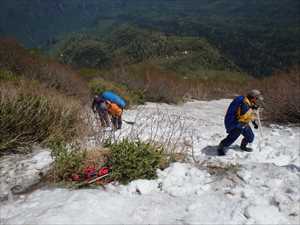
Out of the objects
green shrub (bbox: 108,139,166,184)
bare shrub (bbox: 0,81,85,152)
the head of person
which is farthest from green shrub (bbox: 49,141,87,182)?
the head of person

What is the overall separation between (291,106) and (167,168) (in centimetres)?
592

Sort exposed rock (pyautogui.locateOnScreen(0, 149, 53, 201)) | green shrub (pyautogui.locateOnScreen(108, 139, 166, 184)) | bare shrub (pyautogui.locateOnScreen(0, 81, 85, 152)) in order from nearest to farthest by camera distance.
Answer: exposed rock (pyautogui.locateOnScreen(0, 149, 53, 201)) → green shrub (pyautogui.locateOnScreen(108, 139, 166, 184)) → bare shrub (pyautogui.locateOnScreen(0, 81, 85, 152))

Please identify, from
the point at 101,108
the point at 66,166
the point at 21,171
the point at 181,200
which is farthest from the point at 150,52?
the point at 181,200

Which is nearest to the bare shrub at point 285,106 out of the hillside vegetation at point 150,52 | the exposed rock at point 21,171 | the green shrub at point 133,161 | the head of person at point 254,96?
the head of person at point 254,96

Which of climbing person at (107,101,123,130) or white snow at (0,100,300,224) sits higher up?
climbing person at (107,101,123,130)

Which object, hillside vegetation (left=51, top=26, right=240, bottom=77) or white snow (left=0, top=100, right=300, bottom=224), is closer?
white snow (left=0, top=100, right=300, bottom=224)

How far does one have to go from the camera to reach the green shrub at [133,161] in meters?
3.50

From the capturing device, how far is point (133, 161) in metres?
3.58

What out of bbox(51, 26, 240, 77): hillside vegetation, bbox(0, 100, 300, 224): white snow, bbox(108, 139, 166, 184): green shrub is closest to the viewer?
bbox(0, 100, 300, 224): white snow

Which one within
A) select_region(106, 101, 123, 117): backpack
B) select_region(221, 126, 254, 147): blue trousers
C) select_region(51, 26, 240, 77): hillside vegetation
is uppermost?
select_region(51, 26, 240, 77): hillside vegetation

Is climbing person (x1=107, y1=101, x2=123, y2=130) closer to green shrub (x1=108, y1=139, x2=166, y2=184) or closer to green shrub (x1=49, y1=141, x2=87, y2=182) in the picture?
green shrub (x1=108, y1=139, x2=166, y2=184)

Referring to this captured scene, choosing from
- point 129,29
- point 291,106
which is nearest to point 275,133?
point 291,106

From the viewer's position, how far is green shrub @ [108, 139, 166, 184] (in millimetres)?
3498

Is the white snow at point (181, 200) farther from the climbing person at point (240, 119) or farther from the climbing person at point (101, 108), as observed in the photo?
the climbing person at point (101, 108)
